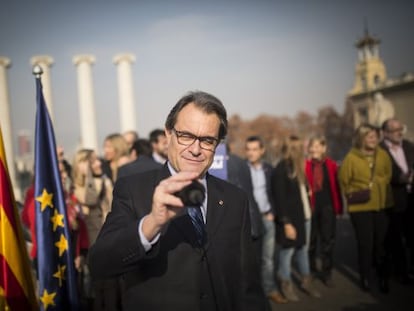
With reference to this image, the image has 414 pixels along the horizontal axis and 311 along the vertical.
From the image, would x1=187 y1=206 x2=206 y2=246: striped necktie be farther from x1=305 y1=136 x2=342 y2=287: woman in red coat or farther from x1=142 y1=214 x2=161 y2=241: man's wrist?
x1=305 y1=136 x2=342 y2=287: woman in red coat

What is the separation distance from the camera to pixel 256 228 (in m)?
5.05

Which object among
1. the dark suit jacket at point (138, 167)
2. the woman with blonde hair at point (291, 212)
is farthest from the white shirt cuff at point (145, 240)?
the woman with blonde hair at point (291, 212)

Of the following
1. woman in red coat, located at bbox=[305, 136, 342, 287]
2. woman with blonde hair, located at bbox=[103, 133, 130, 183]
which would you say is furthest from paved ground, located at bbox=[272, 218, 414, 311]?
woman with blonde hair, located at bbox=[103, 133, 130, 183]

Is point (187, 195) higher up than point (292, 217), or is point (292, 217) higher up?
point (187, 195)

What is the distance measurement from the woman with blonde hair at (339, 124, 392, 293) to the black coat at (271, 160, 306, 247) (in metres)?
0.76

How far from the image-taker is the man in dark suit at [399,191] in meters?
5.77

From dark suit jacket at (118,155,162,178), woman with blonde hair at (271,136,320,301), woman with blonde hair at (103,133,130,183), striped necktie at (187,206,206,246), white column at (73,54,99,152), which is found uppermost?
white column at (73,54,99,152)

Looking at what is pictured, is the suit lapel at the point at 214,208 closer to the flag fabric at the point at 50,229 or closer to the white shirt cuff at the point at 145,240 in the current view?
the white shirt cuff at the point at 145,240

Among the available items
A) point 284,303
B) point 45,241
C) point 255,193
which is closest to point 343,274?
point 284,303

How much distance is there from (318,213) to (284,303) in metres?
1.49

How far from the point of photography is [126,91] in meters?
27.9

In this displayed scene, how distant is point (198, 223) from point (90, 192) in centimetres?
341

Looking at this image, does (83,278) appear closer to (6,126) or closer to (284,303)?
(284,303)

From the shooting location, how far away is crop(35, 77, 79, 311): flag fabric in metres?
3.36
